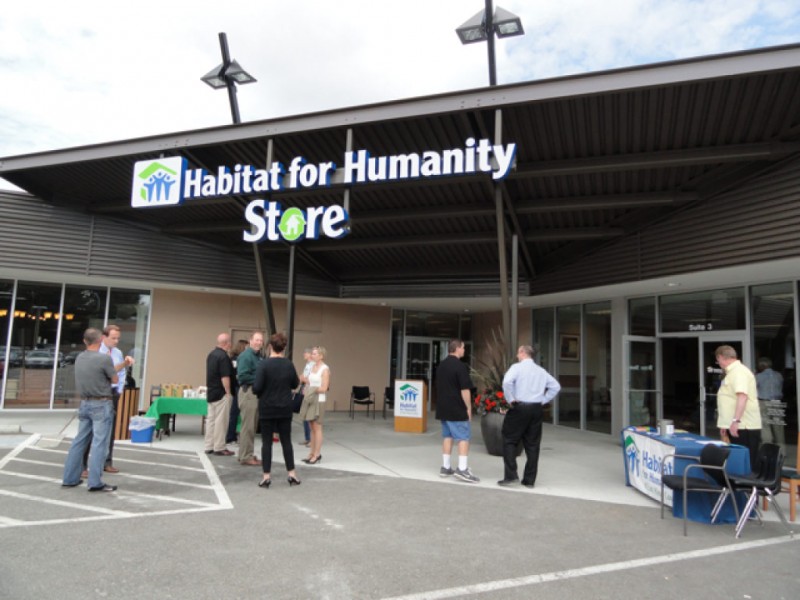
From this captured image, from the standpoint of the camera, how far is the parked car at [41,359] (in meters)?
12.5

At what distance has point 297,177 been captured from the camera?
885 centimetres

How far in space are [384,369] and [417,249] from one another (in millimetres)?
5438

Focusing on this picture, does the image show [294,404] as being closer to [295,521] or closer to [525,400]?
[295,521]

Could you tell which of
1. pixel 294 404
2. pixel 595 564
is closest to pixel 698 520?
pixel 595 564

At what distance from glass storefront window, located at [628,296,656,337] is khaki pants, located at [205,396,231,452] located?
8397 mm

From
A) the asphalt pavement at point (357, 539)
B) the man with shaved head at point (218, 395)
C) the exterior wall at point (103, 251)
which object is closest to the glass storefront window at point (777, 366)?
the asphalt pavement at point (357, 539)

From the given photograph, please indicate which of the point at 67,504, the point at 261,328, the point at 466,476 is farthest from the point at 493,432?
the point at 261,328

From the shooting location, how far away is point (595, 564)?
13.5ft

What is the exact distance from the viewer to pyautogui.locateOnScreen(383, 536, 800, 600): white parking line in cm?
354

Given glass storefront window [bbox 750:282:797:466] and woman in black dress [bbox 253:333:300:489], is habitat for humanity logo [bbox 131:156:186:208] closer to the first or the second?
woman in black dress [bbox 253:333:300:489]

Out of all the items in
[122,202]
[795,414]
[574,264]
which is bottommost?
[795,414]

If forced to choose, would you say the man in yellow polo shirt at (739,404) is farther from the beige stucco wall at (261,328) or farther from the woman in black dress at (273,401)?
the beige stucco wall at (261,328)

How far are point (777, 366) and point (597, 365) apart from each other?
432cm

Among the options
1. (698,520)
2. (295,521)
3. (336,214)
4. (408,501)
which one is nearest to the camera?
(295,521)
